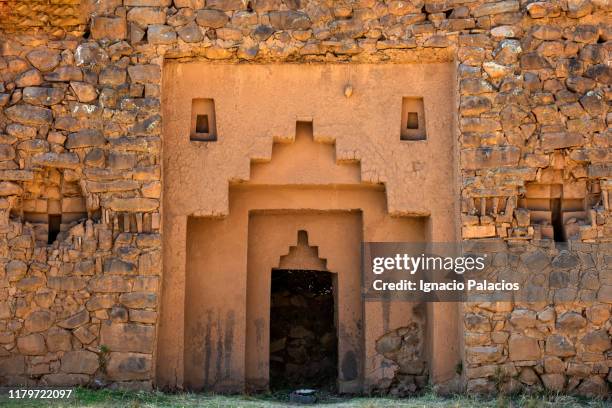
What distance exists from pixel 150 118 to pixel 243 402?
3.00 meters

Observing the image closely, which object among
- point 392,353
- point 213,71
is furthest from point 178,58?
point 392,353

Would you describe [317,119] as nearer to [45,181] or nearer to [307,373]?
[45,181]

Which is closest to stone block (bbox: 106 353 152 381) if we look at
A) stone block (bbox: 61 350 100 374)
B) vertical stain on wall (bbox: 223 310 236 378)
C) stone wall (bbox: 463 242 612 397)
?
stone block (bbox: 61 350 100 374)

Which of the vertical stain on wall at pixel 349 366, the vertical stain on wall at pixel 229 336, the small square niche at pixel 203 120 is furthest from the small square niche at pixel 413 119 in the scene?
the vertical stain on wall at pixel 229 336

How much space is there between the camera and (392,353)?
9836 mm

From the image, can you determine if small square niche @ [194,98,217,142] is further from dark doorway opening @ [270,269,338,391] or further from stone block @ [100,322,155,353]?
dark doorway opening @ [270,269,338,391]

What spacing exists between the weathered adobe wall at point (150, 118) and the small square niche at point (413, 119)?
1.86 feet

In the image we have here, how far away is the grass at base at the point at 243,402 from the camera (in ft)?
Result: 27.1

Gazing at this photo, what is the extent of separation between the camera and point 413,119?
9773mm

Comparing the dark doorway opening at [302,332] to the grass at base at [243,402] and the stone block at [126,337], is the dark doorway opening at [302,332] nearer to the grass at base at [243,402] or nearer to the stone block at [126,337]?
the grass at base at [243,402]

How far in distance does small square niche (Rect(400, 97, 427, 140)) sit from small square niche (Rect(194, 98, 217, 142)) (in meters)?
2.04

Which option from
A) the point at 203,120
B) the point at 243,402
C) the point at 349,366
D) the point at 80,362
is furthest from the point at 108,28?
the point at 349,366

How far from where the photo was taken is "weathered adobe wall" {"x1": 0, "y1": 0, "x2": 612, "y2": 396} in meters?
8.95

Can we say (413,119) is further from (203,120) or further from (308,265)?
(203,120)
